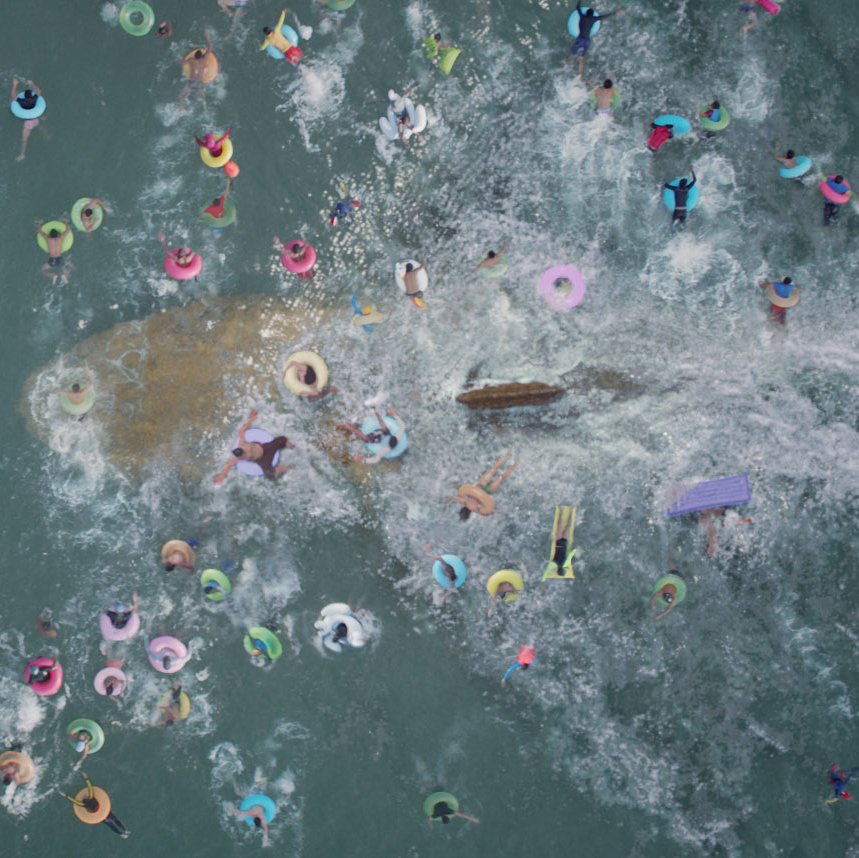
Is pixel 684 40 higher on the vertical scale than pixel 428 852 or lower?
higher

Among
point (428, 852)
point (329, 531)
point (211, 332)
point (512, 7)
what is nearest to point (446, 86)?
point (512, 7)

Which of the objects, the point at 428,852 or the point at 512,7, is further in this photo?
the point at 512,7

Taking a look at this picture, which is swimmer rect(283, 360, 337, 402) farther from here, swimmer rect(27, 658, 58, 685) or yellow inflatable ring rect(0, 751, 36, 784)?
yellow inflatable ring rect(0, 751, 36, 784)

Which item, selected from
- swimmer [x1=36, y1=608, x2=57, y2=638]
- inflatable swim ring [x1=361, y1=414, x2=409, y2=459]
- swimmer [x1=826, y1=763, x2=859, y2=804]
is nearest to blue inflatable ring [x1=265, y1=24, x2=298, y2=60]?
inflatable swim ring [x1=361, y1=414, x2=409, y2=459]

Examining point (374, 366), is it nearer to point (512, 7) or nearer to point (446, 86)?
point (446, 86)

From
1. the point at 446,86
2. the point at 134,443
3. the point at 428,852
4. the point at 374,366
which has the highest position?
the point at 446,86

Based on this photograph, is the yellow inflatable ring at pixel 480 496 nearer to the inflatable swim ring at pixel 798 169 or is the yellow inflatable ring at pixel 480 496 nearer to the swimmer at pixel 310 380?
the swimmer at pixel 310 380

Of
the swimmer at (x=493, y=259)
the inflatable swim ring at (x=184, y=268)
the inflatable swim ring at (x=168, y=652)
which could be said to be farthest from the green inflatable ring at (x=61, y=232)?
the swimmer at (x=493, y=259)
